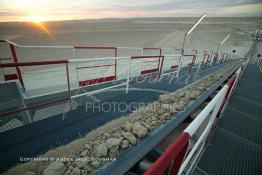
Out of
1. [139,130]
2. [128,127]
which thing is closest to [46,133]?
[128,127]

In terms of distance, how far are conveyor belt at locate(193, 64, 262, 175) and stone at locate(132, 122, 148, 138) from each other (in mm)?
883

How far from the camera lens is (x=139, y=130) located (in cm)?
253

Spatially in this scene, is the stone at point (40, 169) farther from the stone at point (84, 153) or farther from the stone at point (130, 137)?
the stone at point (130, 137)

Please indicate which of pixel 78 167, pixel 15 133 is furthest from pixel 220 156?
pixel 15 133

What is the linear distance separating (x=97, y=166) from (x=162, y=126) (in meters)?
1.29

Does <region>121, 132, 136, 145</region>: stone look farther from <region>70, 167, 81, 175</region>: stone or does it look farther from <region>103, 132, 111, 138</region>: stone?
<region>70, 167, 81, 175</region>: stone

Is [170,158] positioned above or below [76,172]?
above

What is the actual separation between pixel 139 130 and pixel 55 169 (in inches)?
50.2

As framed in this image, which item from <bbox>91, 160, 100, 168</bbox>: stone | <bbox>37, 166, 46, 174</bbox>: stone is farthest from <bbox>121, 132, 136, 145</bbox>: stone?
<bbox>37, 166, 46, 174</bbox>: stone

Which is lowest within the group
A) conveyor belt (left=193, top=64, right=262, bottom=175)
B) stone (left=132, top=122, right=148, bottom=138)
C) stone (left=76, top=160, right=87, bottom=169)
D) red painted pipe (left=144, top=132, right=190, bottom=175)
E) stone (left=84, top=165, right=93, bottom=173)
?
conveyor belt (left=193, top=64, right=262, bottom=175)

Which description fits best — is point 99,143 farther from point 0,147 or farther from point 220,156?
point 220,156

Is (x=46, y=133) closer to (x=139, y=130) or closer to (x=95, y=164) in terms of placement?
(x=95, y=164)

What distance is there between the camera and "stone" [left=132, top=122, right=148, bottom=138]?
8.14ft

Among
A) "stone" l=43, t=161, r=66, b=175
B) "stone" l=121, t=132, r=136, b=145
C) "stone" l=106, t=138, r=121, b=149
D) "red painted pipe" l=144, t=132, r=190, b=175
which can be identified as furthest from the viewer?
"stone" l=121, t=132, r=136, b=145
